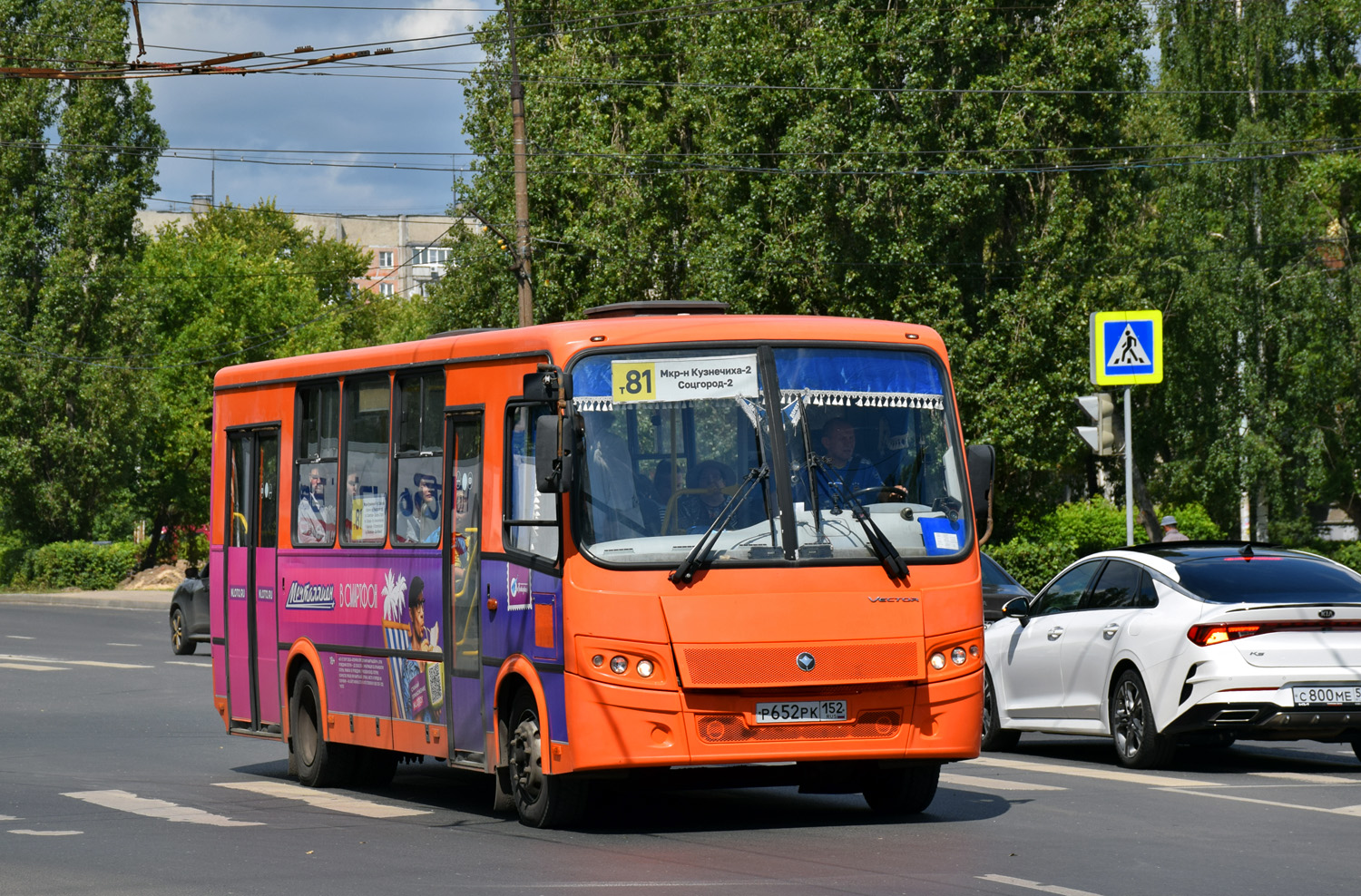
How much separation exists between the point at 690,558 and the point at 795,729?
3.34ft

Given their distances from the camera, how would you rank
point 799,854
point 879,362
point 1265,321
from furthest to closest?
point 1265,321 → point 879,362 → point 799,854

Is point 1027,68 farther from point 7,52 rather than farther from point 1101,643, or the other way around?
point 7,52

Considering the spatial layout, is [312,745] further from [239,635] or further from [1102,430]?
[1102,430]

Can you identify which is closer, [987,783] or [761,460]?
[761,460]

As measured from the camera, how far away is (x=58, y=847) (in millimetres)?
10234

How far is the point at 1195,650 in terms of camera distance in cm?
1321

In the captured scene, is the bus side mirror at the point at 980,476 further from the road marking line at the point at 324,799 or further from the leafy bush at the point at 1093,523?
the leafy bush at the point at 1093,523

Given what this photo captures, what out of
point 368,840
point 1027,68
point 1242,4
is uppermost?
point 1242,4

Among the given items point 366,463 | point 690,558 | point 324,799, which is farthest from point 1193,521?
point 690,558

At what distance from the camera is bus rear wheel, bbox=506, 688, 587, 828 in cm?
1047

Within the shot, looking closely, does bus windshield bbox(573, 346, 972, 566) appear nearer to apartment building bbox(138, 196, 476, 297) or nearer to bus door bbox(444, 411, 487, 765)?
bus door bbox(444, 411, 487, 765)

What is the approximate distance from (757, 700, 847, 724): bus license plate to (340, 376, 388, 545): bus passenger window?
346 cm

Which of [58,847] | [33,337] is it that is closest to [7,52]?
[33,337]

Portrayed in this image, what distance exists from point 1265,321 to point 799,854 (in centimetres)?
3780
